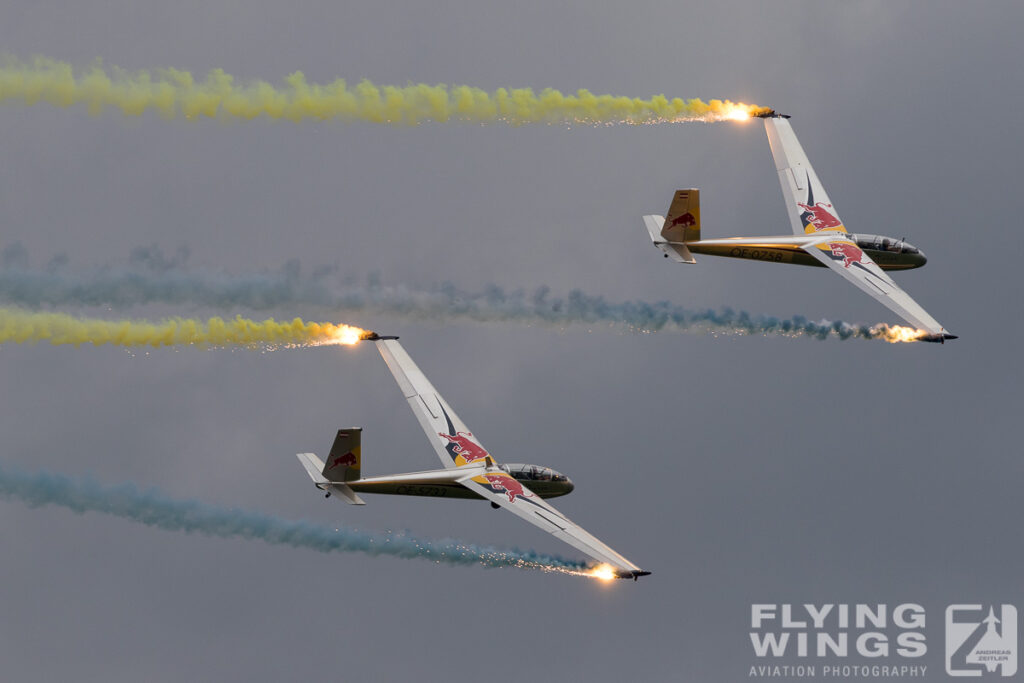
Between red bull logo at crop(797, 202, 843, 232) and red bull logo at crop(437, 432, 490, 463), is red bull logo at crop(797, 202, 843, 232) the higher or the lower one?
the higher one

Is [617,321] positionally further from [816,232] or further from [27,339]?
[27,339]

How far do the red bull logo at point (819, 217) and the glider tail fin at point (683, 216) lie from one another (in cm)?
677

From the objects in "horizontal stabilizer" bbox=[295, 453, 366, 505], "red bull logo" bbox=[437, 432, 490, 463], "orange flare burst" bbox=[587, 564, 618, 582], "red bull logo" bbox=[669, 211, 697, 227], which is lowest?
"orange flare burst" bbox=[587, 564, 618, 582]

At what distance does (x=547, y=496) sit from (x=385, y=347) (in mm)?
10792

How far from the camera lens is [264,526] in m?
90.7

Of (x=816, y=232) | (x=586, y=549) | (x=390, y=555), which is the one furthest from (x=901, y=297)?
(x=390, y=555)

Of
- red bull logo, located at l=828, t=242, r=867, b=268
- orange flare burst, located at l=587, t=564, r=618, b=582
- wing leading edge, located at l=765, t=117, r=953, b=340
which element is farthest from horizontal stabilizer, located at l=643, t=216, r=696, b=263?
orange flare burst, located at l=587, t=564, r=618, b=582

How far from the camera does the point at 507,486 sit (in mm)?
91125

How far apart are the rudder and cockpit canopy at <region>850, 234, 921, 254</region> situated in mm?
24978

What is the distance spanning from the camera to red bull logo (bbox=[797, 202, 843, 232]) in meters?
98.4

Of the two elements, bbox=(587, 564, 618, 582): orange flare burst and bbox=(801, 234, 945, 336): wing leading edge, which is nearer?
bbox=(587, 564, 618, 582): orange flare burst

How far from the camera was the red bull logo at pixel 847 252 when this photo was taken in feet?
314

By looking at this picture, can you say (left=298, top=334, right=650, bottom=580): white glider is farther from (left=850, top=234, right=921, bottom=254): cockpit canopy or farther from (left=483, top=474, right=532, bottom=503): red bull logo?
(left=850, top=234, right=921, bottom=254): cockpit canopy

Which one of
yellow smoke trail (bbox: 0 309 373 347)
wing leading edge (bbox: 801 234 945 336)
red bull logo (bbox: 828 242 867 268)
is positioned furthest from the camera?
red bull logo (bbox: 828 242 867 268)
